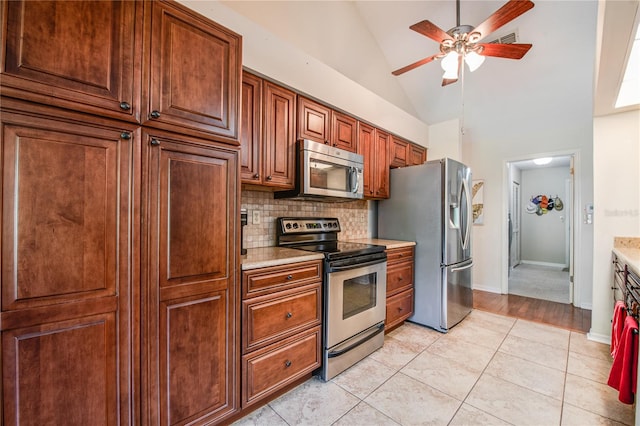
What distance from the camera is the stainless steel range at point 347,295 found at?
6.64ft

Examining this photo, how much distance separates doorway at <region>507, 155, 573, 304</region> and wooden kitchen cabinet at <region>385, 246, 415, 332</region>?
4279 millimetres

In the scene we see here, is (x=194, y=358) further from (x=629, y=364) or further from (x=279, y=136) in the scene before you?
(x=629, y=364)

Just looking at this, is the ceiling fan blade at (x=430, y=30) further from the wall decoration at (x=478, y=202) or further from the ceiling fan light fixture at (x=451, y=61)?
the wall decoration at (x=478, y=202)

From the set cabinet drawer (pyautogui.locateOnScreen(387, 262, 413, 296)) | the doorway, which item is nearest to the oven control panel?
cabinet drawer (pyautogui.locateOnScreen(387, 262, 413, 296))

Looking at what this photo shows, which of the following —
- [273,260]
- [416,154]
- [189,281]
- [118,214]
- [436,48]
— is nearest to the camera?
[118,214]

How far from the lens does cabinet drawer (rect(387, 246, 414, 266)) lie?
8.94 ft

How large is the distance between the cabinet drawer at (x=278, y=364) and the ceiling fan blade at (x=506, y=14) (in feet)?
8.34

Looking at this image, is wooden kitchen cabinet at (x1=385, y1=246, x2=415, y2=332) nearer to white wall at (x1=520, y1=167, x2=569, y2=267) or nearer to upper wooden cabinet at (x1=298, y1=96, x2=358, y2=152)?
upper wooden cabinet at (x1=298, y1=96, x2=358, y2=152)

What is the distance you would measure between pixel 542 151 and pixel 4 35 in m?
5.25

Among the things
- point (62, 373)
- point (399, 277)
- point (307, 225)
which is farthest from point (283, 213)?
point (62, 373)

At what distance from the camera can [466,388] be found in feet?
6.34

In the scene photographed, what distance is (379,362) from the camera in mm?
Answer: 2283

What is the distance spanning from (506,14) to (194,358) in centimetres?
290

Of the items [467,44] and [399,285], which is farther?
[399,285]
